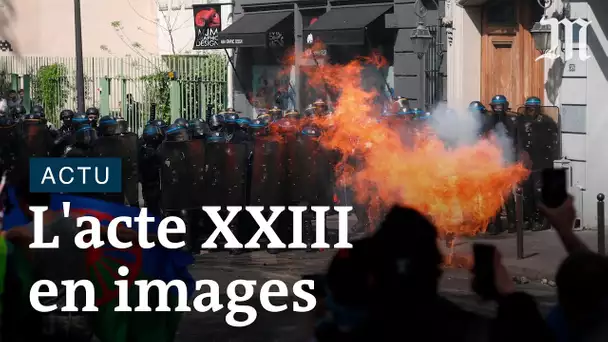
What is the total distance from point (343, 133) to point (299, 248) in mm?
1888

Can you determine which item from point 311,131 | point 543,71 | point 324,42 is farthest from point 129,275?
point 324,42

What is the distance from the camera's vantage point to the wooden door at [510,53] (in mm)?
19328

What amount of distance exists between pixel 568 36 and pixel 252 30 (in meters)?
12.3

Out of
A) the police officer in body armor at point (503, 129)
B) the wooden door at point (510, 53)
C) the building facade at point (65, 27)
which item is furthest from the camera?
the building facade at point (65, 27)

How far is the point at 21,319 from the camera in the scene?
20.3 ft

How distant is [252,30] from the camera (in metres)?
27.5

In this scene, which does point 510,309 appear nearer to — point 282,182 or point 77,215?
point 77,215

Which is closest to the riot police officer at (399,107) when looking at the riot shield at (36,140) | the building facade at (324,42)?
the riot shield at (36,140)

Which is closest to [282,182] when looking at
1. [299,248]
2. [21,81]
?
[299,248]

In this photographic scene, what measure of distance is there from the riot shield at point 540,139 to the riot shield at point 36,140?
6.90m

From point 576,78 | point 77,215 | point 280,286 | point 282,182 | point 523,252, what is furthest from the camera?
point 576,78

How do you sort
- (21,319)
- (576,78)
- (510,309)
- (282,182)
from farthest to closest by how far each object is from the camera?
(576,78) < (282,182) < (21,319) < (510,309)

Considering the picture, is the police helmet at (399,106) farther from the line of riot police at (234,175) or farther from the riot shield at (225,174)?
the riot shield at (225,174)

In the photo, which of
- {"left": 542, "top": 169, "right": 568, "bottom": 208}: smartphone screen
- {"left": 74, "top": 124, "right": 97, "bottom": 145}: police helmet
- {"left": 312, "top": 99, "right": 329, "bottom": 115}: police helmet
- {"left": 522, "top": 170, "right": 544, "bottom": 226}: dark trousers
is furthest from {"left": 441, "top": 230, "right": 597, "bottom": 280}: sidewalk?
{"left": 542, "top": 169, "right": 568, "bottom": 208}: smartphone screen
